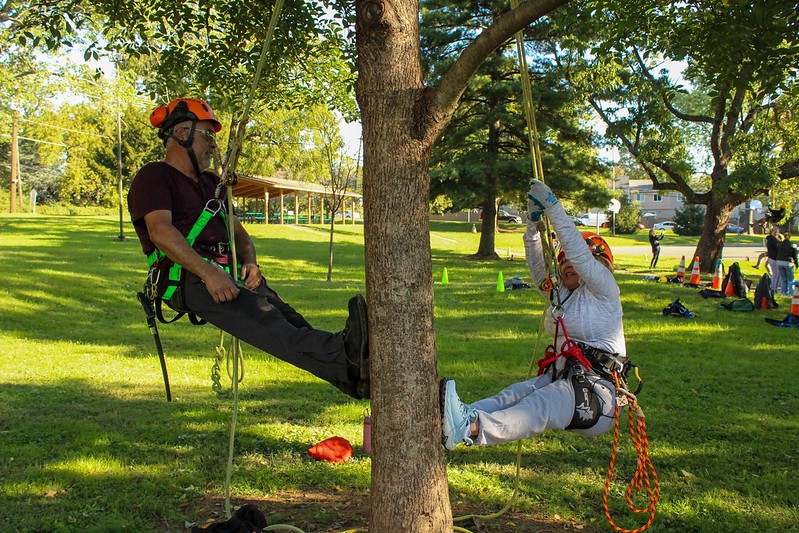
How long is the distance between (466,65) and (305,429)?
12.7ft

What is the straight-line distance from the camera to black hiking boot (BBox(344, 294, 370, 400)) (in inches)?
133

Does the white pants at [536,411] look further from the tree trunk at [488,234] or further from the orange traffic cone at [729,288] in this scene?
the tree trunk at [488,234]

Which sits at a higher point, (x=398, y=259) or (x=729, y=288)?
(x=398, y=259)

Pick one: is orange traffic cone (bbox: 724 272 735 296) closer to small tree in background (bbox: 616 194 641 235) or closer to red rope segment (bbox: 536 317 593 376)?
red rope segment (bbox: 536 317 593 376)

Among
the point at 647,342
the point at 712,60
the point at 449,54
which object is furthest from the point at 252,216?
the point at 712,60

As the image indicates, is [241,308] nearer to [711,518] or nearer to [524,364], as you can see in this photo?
[711,518]

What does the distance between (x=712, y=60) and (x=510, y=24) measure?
125 inches

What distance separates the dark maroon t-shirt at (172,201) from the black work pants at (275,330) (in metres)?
0.33

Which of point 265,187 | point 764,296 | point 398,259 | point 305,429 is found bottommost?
point 305,429

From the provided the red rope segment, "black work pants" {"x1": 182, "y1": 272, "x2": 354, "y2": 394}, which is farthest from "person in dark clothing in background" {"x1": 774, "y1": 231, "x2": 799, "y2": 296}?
"black work pants" {"x1": 182, "y1": 272, "x2": 354, "y2": 394}

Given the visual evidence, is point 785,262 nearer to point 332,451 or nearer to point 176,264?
point 332,451

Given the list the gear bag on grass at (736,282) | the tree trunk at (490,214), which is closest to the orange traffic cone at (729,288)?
the gear bag on grass at (736,282)

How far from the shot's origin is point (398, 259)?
10.4ft

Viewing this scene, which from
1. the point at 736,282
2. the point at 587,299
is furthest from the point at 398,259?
the point at 736,282
